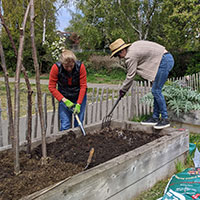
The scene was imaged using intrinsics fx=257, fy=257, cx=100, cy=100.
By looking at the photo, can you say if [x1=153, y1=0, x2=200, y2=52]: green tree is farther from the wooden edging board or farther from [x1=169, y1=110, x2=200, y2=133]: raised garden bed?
the wooden edging board

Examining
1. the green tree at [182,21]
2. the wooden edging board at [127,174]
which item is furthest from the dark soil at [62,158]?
the green tree at [182,21]

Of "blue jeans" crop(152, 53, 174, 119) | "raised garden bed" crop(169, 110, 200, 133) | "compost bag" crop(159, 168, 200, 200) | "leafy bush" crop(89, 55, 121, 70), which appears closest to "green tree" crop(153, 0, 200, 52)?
"leafy bush" crop(89, 55, 121, 70)

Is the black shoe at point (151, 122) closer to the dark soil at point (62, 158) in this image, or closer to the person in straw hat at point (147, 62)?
the person in straw hat at point (147, 62)

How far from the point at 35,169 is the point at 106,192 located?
2.26 feet

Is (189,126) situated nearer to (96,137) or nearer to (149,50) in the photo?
(149,50)

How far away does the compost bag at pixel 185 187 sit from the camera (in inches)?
89.9

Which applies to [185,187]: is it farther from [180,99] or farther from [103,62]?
[103,62]

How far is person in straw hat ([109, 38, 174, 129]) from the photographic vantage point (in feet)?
12.1

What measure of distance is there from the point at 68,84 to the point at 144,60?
118cm

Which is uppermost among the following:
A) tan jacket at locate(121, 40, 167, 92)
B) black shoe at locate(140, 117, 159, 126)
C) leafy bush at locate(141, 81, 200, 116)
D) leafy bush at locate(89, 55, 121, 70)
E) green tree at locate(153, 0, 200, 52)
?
green tree at locate(153, 0, 200, 52)

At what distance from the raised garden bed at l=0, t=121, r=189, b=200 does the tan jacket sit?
0.82 meters

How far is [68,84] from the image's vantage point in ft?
Answer: 12.5

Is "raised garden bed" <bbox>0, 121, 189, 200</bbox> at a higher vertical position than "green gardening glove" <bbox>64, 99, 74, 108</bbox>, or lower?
lower

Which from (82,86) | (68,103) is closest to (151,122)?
(82,86)
